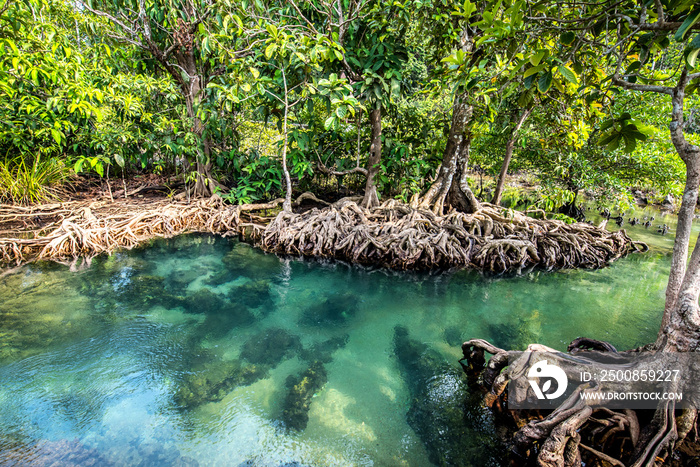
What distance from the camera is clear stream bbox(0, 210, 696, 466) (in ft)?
8.79

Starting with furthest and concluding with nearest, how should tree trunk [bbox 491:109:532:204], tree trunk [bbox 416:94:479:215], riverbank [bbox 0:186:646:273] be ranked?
1. tree trunk [bbox 416:94:479:215]
2. tree trunk [bbox 491:109:532:204]
3. riverbank [bbox 0:186:646:273]

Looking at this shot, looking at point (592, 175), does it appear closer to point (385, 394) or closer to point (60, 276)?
point (385, 394)

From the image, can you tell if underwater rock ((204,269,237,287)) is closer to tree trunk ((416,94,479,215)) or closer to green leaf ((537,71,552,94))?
tree trunk ((416,94,479,215))

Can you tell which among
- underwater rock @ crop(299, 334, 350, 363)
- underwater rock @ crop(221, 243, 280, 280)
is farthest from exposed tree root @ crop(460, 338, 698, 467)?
underwater rock @ crop(221, 243, 280, 280)

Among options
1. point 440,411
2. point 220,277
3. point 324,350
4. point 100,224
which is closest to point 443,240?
point 324,350

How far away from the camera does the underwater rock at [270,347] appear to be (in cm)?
370

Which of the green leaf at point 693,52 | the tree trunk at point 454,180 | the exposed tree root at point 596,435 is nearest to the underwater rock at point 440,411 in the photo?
the exposed tree root at point 596,435

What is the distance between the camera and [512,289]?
550 centimetres

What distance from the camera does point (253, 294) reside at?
512cm

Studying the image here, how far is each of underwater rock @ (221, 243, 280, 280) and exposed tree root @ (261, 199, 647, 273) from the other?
13.6 inches

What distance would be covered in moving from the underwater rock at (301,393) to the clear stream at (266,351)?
1 cm

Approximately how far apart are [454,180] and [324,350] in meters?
5.37

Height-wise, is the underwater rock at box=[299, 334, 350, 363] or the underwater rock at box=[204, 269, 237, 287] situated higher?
the underwater rock at box=[299, 334, 350, 363]

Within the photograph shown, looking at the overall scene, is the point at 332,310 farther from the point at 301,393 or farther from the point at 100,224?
the point at 100,224
